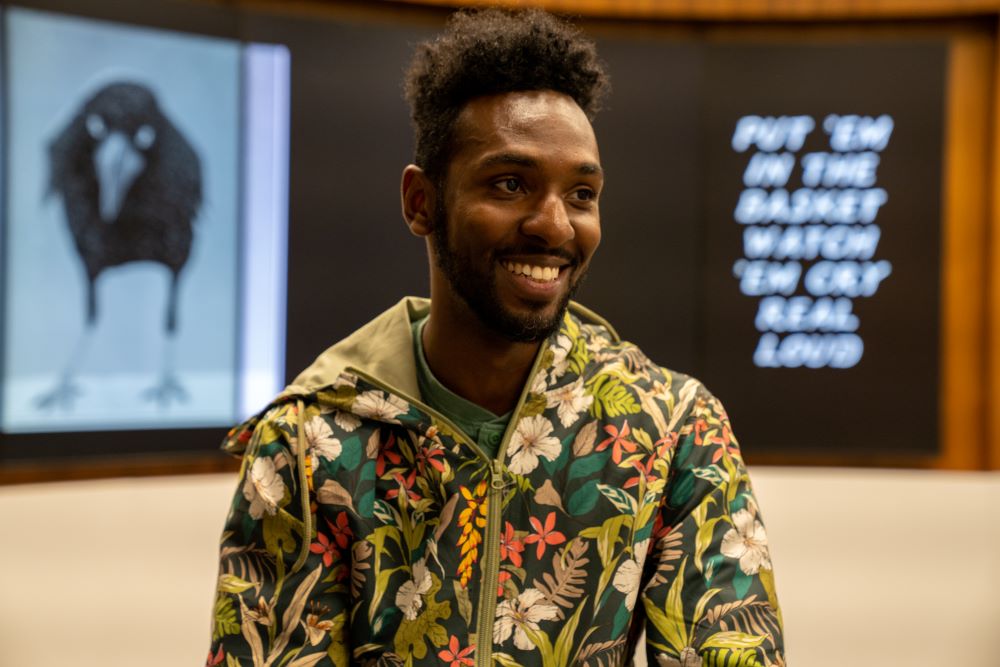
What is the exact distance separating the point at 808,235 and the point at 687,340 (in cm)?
57

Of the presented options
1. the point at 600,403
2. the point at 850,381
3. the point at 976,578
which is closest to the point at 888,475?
the point at 850,381

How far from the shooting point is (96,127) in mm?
3176

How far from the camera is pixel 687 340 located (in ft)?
12.7

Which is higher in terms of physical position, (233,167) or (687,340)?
(233,167)

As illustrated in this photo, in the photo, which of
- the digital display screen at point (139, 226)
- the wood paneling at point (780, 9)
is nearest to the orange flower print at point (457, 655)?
the digital display screen at point (139, 226)

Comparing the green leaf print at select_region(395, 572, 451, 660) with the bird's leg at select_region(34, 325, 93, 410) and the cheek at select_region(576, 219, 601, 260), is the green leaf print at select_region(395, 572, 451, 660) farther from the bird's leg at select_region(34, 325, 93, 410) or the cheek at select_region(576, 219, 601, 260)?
the bird's leg at select_region(34, 325, 93, 410)

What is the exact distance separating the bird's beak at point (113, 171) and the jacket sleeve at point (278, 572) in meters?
2.20

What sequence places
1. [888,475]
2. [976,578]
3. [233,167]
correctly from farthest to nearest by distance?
[888,475]
[233,167]
[976,578]

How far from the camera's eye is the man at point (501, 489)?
1208mm

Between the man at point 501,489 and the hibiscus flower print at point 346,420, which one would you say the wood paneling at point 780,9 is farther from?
the hibiscus flower print at point 346,420

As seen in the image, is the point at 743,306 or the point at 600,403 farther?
the point at 743,306

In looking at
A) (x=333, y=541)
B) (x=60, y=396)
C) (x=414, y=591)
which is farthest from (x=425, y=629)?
(x=60, y=396)

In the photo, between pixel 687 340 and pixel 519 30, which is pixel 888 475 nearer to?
pixel 687 340

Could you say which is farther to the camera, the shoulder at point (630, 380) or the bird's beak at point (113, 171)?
the bird's beak at point (113, 171)
